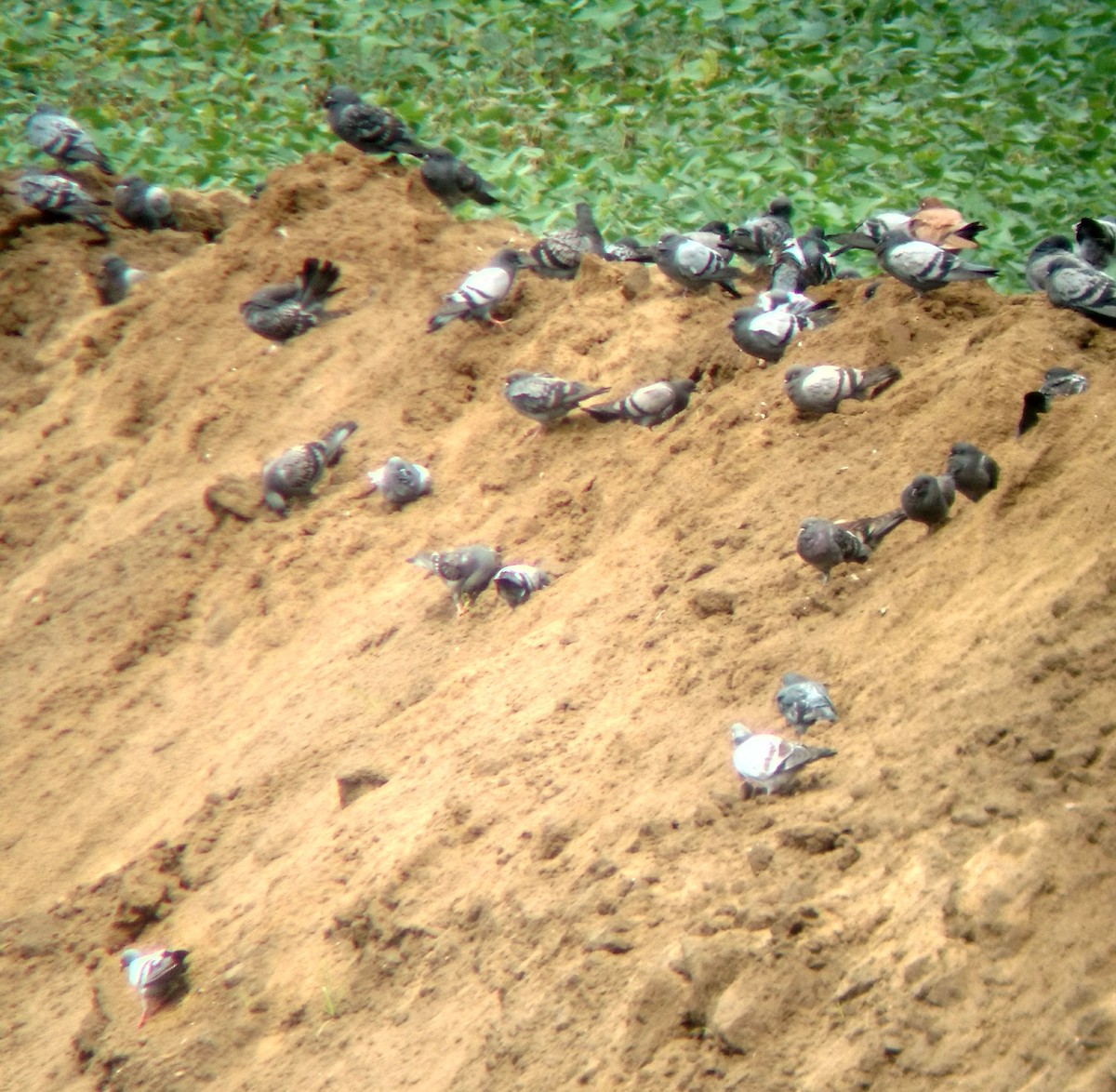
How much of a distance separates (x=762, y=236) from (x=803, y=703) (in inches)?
143

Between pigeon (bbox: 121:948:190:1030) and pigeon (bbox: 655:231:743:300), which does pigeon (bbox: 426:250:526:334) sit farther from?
pigeon (bbox: 121:948:190:1030)

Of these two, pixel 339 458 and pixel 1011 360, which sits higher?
pixel 1011 360

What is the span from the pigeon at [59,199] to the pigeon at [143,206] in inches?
6.7

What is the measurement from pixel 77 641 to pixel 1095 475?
13.9 feet

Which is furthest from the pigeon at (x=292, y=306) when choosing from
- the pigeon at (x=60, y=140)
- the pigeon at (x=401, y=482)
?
the pigeon at (x=60, y=140)

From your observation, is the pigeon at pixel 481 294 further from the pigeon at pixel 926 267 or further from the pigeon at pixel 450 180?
the pigeon at pixel 926 267

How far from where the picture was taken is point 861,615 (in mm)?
3877

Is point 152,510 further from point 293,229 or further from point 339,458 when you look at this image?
point 293,229

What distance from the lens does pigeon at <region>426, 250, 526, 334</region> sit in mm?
6059

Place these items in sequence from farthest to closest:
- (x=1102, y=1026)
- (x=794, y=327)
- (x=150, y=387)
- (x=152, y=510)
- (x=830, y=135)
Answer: (x=830, y=135) → (x=150, y=387) → (x=152, y=510) → (x=794, y=327) → (x=1102, y=1026)

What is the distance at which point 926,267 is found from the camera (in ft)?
16.6

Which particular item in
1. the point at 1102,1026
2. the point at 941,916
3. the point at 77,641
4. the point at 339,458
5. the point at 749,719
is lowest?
the point at 77,641

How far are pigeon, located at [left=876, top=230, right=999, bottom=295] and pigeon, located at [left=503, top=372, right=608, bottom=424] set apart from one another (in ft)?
4.23

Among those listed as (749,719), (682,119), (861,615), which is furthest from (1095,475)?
(682,119)
